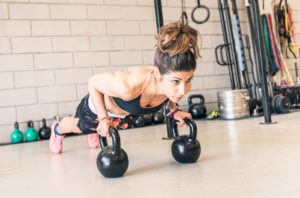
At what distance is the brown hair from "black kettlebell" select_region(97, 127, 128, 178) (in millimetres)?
336

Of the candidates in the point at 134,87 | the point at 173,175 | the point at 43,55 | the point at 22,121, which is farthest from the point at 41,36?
the point at 173,175

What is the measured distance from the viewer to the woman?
1.27 metres

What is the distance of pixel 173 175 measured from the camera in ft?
4.35

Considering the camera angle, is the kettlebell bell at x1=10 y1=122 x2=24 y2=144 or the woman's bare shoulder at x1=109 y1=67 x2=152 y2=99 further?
the kettlebell bell at x1=10 y1=122 x2=24 y2=144

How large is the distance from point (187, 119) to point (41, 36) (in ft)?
8.60

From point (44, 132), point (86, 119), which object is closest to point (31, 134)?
point (44, 132)

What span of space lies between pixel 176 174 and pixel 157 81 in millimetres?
404

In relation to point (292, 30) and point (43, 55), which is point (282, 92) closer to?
point (292, 30)

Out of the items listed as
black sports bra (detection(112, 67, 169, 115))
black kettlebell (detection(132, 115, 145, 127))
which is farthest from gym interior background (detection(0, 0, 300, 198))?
black kettlebell (detection(132, 115, 145, 127))

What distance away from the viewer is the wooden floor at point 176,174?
1082 millimetres

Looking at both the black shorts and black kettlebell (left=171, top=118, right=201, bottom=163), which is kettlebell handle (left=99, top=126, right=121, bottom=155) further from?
the black shorts

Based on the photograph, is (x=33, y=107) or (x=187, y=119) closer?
(x=187, y=119)

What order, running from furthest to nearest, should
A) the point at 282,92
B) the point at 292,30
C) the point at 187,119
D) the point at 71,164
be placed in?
the point at 292,30, the point at 282,92, the point at 71,164, the point at 187,119

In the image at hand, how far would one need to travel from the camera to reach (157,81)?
139 cm
